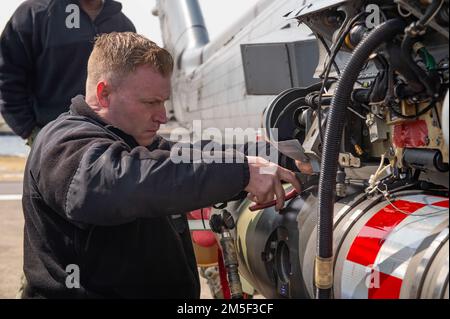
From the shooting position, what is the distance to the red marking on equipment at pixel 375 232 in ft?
4.68

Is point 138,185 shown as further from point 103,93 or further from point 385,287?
point 385,287

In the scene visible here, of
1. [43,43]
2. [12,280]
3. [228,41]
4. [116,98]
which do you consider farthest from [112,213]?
[228,41]

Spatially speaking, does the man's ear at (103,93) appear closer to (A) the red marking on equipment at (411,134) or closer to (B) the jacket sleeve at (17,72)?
(A) the red marking on equipment at (411,134)

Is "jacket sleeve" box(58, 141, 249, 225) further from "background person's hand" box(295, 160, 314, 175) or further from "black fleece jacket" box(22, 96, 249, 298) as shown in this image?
"background person's hand" box(295, 160, 314, 175)

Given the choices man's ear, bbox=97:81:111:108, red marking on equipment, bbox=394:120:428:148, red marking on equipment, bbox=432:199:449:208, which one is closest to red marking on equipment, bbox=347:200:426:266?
red marking on equipment, bbox=432:199:449:208

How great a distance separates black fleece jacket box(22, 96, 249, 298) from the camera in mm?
1382

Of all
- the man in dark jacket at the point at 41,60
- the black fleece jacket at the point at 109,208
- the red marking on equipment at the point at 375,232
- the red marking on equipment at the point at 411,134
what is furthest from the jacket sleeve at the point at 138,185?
the man in dark jacket at the point at 41,60

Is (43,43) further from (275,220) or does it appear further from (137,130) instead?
(275,220)

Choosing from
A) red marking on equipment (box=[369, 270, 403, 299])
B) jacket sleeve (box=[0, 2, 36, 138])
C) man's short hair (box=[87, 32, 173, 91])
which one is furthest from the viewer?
jacket sleeve (box=[0, 2, 36, 138])

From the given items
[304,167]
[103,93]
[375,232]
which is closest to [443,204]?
[375,232]

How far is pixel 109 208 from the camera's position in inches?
54.2

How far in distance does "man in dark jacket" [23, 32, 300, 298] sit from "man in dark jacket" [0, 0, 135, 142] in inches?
57.0

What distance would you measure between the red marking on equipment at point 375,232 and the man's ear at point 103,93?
855mm

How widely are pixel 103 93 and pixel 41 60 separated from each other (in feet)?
5.35
